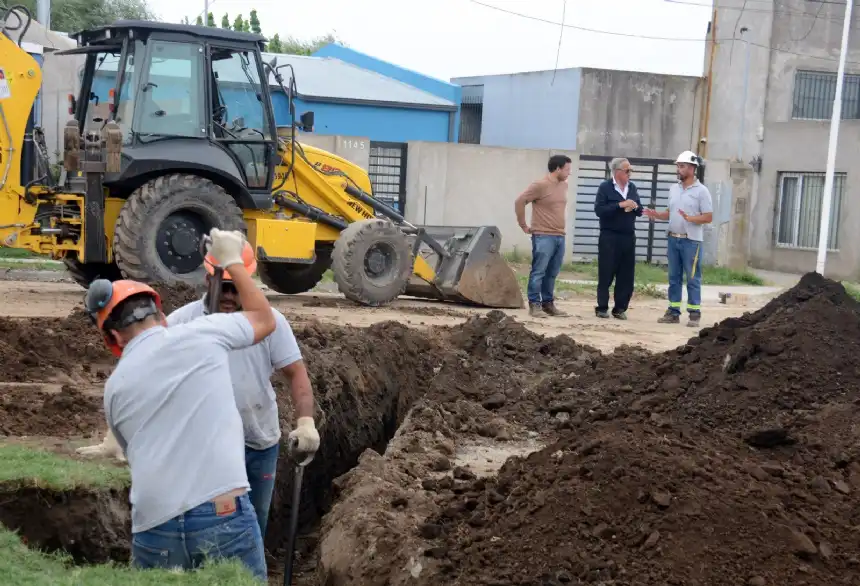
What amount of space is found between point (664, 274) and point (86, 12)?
23890 mm

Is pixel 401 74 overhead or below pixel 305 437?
overhead

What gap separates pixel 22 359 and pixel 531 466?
470cm

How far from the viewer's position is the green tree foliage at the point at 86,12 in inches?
1407

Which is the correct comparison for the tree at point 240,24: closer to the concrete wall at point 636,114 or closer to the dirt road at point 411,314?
the concrete wall at point 636,114

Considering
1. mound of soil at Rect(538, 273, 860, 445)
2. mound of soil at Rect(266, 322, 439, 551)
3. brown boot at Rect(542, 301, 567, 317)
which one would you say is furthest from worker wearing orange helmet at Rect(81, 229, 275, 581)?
brown boot at Rect(542, 301, 567, 317)

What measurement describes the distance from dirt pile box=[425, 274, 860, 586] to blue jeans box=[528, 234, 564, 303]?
18.6 feet

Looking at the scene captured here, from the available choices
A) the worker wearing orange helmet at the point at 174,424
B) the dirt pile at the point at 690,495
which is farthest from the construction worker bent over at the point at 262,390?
the dirt pile at the point at 690,495

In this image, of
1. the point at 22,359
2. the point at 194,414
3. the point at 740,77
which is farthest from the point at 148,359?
the point at 740,77

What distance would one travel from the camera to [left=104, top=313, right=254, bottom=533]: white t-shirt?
4117mm

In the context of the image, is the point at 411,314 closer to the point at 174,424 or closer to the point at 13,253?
the point at 13,253

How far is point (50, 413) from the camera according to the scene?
7.19 metres

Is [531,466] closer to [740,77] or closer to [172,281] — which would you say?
[172,281]

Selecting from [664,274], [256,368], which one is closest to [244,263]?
[256,368]

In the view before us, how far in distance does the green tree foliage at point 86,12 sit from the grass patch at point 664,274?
64.8 feet
